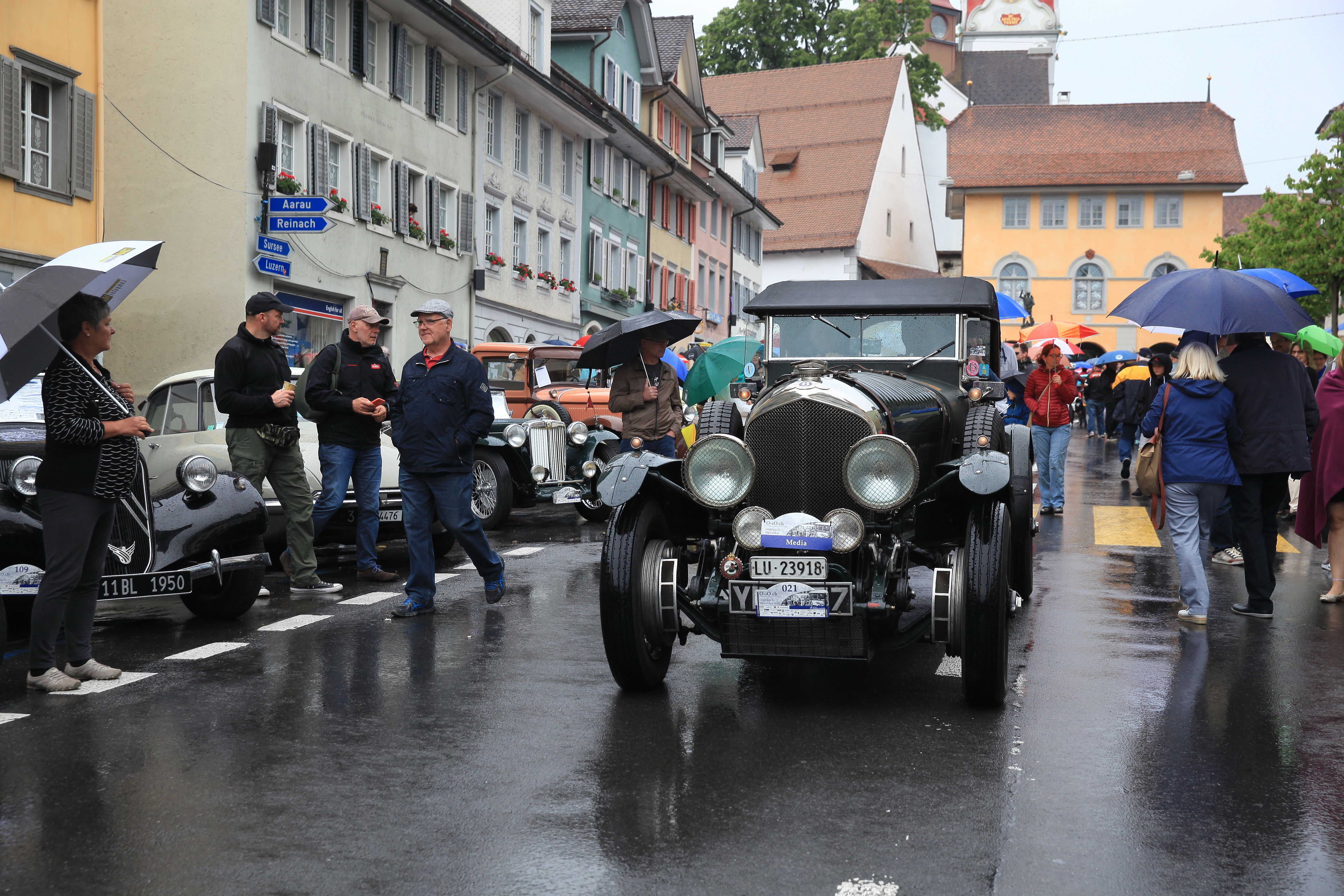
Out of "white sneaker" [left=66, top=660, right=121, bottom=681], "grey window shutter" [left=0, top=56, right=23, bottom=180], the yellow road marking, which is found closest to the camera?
"white sneaker" [left=66, top=660, right=121, bottom=681]

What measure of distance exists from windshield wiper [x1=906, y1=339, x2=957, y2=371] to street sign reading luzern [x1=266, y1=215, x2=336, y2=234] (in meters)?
15.4

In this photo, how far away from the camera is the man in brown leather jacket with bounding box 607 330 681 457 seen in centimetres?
1179

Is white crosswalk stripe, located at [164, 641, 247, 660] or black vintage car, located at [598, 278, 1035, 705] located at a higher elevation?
black vintage car, located at [598, 278, 1035, 705]

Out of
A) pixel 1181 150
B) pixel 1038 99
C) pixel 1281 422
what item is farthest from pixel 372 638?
pixel 1038 99

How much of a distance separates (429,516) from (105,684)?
2.73 meters

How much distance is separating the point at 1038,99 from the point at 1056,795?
123m

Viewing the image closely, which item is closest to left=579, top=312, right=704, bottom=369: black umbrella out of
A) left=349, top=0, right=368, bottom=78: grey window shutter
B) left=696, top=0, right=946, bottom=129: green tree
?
left=349, top=0, right=368, bottom=78: grey window shutter

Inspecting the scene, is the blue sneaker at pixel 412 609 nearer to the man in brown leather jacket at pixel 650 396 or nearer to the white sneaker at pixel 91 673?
the white sneaker at pixel 91 673

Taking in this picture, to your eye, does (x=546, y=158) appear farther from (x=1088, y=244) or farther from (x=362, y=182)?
(x=1088, y=244)

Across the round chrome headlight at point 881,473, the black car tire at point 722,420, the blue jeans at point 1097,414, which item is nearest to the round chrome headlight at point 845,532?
the round chrome headlight at point 881,473

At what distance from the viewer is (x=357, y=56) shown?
26562mm

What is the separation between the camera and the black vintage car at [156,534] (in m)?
7.36

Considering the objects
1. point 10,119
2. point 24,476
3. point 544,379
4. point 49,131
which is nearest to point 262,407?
point 24,476

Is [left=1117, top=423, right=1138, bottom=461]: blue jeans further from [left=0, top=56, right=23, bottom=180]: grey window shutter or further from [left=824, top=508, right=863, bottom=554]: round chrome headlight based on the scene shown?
[left=824, top=508, right=863, bottom=554]: round chrome headlight
